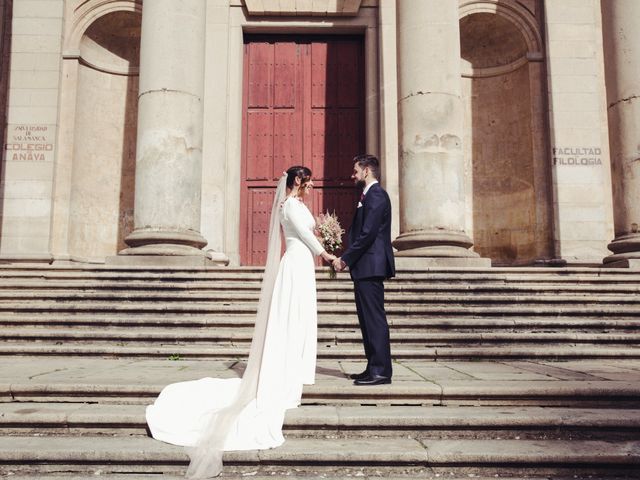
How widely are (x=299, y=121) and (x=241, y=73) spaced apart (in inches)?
77.2

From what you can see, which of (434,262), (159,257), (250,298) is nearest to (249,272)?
(250,298)

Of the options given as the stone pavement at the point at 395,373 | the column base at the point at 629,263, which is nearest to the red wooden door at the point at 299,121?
the column base at the point at 629,263

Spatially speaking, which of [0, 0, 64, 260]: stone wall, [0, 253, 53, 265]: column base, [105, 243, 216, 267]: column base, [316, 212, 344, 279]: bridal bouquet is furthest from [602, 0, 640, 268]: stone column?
[0, 0, 64, 260]: stone wall

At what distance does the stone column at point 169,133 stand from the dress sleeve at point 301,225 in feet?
18.3

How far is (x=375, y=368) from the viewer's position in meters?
5.24

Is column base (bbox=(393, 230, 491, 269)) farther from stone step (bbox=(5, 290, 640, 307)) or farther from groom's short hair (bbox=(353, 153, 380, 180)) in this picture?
groom's short hair (bbox=(353, 153, 380, 180))

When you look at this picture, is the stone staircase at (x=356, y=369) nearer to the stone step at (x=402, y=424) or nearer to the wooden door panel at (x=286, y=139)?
the stone step at (x=402, y=424)

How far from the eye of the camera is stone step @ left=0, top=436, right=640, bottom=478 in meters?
3.75

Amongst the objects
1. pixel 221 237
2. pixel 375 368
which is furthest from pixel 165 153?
pixel 375 368

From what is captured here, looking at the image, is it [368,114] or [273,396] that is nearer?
[273,396]

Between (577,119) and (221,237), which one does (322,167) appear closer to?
(221,237)

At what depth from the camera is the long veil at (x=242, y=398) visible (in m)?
3.65

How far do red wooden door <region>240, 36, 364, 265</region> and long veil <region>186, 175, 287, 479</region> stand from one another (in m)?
9.57

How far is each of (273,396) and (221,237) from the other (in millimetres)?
10177
